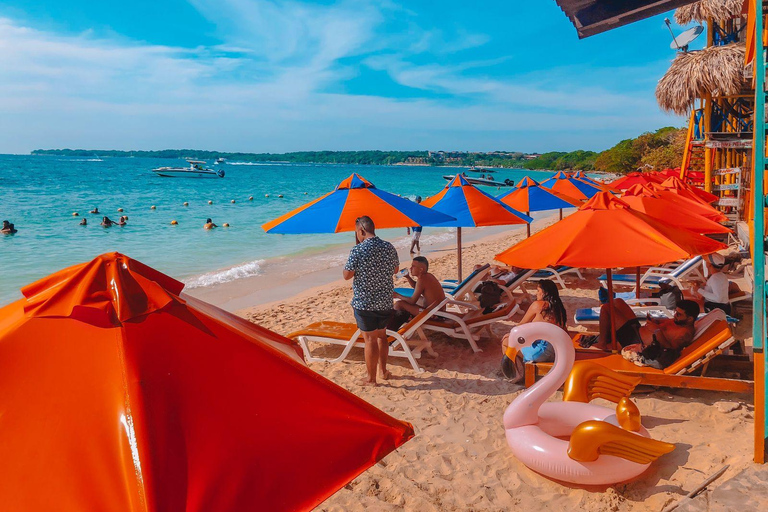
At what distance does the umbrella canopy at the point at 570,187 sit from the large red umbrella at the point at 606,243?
8.52 meters

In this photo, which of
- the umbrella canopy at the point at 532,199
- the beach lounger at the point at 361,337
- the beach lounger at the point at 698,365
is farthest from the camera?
the umbrella canopy at the point at 532,199

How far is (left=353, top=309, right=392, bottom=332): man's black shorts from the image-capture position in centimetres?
491

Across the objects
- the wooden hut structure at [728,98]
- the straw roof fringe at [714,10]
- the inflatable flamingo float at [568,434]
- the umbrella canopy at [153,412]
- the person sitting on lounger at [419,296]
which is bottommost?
the inflatable flamingo float at [568,434]

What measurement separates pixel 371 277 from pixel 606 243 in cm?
201

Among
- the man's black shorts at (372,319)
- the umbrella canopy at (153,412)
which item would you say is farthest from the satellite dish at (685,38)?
the umbrella canopy at (153,412)

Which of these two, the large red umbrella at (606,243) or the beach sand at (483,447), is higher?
the large red umbrella at (606,243)

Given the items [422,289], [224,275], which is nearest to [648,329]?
[422,289]

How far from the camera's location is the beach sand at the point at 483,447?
340cm

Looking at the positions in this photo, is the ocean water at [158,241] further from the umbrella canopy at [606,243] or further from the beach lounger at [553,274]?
the umbrella canopy at [606,243]

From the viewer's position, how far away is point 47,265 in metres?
15.0

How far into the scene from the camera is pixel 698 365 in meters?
4.31

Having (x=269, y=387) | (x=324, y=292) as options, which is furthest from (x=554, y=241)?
(x=324, y=292)

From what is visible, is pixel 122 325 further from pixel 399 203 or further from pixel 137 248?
pixel 137 248

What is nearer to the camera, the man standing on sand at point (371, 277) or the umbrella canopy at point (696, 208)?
the man standing on sand at point (371, 277)
